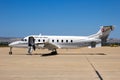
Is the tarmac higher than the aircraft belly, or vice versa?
the aircraft belly

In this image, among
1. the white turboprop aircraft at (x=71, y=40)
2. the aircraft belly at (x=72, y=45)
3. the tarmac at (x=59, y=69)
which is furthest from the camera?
the aircraft belly at (x=72, y=45)

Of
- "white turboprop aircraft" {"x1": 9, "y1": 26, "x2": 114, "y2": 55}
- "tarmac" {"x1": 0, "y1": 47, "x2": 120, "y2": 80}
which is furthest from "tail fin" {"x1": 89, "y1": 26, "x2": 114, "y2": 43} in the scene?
"tarmac" {"x1": 0, "y1": 47, "x2": 120, "y2": 80}

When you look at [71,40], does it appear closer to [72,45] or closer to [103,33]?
[72,45]

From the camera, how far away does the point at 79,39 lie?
35.8 meters

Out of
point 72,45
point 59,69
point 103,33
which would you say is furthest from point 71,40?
point 59,69

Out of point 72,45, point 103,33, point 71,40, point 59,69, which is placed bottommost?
point 59,69

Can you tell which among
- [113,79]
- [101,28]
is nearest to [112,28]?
[101,28]

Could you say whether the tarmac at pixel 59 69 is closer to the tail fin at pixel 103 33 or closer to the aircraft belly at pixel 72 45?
the aircraft belly at pixel 72 45

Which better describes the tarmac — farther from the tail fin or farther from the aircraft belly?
the tail fin

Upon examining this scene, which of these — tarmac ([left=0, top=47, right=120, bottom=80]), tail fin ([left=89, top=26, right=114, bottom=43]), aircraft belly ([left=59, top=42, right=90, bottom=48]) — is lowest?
tarmac ([left=0, top=47, right=120, bottom=80])

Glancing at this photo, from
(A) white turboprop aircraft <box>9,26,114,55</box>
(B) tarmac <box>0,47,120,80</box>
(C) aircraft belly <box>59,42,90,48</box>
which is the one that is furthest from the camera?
(C) aircraft belly <box>59,42,90,48</box>

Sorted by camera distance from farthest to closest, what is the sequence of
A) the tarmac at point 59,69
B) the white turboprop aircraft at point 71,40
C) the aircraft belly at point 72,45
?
the aircraft belly at point 72,45 → the white turboprop aircraft at point 71,40 → the tarmac at point 59,69

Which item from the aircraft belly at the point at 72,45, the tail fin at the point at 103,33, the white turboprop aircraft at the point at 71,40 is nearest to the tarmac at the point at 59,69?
the white turboprop aircraft at the point at 71,40

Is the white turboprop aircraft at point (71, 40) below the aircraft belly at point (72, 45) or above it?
above
